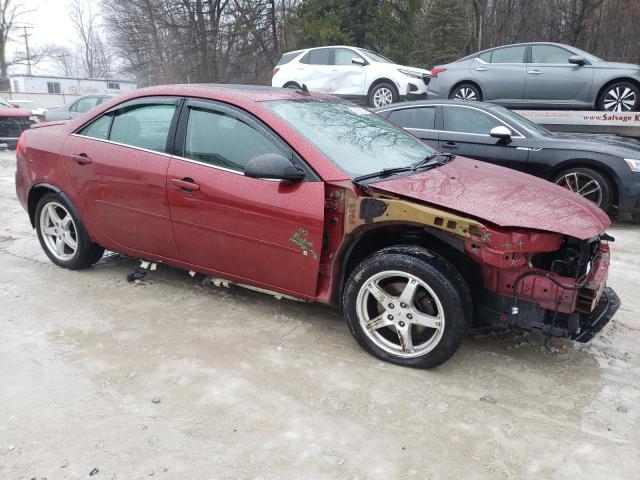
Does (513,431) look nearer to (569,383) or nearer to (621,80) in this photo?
(569,383)

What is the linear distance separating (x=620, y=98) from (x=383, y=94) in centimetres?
491

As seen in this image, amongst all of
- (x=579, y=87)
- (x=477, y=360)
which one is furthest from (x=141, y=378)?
(x=579, y=87)

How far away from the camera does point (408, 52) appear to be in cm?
2155

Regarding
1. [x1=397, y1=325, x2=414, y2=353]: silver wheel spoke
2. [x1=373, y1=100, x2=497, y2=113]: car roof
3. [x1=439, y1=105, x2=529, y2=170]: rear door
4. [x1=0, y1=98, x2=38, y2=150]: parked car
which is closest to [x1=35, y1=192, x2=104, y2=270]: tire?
[x1=397, y1=325, x2=414, y2=353]: silver wheel spoke

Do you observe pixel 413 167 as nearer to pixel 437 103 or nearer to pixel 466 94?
pixel 437 103

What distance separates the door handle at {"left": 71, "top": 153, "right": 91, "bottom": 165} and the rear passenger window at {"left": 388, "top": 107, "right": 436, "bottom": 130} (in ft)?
14.6

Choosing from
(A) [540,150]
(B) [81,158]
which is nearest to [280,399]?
(B) [81,158]

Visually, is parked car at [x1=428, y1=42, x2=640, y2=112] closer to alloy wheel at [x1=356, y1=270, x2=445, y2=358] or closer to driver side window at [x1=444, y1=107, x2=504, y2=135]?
driver side window at [x1=444, y1=107, x2=504, y2=135]

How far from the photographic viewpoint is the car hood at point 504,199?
2.74 meters

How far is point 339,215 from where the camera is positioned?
3.09 meters

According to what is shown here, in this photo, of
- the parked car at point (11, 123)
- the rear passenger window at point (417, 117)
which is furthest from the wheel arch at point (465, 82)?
the parked car at point (11, 123)

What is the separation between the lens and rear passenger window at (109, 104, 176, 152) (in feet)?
12.4

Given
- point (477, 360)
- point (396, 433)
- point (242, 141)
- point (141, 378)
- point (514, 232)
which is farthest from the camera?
point (242, 141)

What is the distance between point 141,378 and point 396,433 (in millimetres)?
1438
